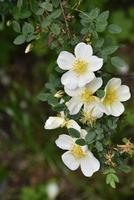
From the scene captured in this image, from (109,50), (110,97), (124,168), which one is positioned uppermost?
(109,50)

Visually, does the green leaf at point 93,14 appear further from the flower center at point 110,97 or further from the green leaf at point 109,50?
the flower center at point 110,97

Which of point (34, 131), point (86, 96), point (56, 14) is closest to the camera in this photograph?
point (86, 96)

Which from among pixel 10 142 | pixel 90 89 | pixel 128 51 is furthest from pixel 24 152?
pixel 90 89

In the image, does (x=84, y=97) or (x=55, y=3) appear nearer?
(x=84, y=97)

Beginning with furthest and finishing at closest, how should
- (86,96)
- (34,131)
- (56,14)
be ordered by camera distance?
(34,131) < (56,14) < (86,96)

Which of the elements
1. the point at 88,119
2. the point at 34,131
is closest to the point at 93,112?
the point at 88,119

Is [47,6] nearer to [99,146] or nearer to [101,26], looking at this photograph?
[101,26]

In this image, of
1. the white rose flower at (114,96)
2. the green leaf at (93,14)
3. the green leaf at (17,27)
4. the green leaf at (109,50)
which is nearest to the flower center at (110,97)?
the white rose flower at (114,96)

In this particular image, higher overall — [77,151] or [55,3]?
[55,3]
